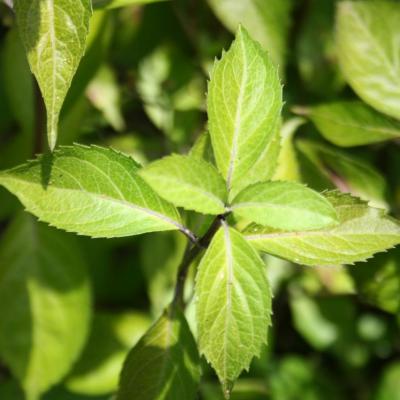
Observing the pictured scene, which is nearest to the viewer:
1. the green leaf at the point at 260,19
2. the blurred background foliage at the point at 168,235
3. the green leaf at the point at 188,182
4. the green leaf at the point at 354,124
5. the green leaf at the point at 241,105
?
the green leaf at the point at 188,182

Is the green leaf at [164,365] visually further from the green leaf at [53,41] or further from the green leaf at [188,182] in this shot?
the green leaf at [53,41]

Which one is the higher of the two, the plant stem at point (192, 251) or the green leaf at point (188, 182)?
the green leaf at point (188, 182)

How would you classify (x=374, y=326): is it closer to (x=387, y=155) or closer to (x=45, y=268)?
(x=387, y=155)

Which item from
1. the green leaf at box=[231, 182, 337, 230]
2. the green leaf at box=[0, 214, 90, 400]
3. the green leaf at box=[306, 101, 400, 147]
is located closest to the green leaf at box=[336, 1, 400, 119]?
the green leaf at box=[306, 101, 400, 147]

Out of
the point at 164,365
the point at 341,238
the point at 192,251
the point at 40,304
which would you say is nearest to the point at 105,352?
the point at 40,304

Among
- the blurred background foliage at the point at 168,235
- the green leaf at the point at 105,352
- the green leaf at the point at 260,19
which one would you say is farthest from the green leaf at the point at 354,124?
the green leaf at the point at 105,352

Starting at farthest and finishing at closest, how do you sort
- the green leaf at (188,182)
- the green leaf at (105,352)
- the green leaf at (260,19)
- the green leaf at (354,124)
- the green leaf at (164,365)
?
1. the green leaf at (105,352)
2. the green leaf at (260,19)
3. the green leaf at (354,124)
4. the green leaf at (164,365)
5. the green leaf at (188,182)
